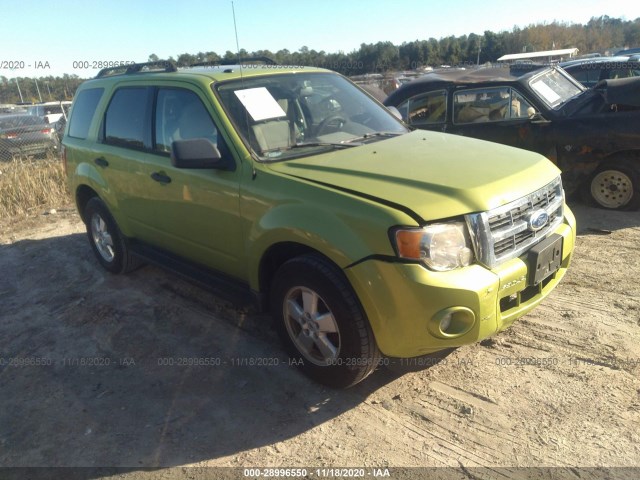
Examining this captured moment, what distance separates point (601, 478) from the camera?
2.37m

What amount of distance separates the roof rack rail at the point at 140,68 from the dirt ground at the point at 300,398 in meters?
2.10

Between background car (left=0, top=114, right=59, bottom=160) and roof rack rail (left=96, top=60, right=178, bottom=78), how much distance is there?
8.20m

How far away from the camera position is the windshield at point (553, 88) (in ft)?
20.5

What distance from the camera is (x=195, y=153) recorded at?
3164 millimetres

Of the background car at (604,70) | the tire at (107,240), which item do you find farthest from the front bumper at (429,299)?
the background car at (604,70)

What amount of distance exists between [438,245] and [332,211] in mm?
603

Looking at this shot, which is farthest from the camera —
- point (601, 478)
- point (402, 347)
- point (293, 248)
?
point (293, 248)

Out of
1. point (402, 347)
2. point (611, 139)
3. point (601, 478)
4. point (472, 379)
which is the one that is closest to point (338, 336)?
point (402, 347)

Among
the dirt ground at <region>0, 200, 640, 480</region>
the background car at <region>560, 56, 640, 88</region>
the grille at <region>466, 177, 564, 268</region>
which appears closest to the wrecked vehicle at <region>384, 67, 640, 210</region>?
the dirt ground at <region>0, 200, 640, 480</region>

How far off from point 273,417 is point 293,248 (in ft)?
3.37

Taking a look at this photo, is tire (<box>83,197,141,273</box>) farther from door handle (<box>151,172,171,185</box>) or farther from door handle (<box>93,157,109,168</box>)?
door handle (<box>151,172,171,185</box>)

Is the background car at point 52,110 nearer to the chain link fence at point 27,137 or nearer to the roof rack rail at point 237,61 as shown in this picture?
the chain link fence at point 27,137

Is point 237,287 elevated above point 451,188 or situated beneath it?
A: situated beneath

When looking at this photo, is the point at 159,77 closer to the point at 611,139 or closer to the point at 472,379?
the point at 472,379
